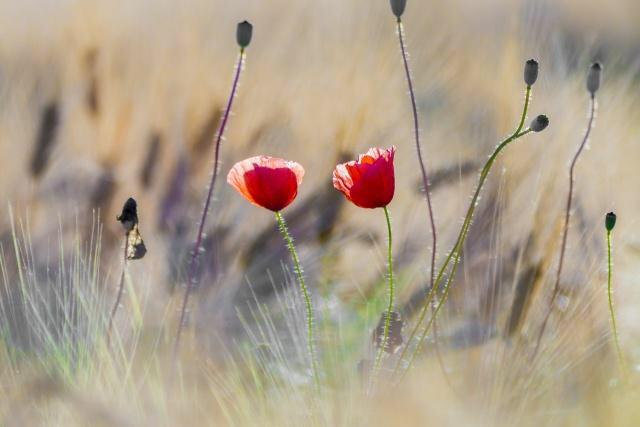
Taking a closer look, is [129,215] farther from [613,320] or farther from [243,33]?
[613,320]

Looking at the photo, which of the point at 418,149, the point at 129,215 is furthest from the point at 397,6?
the point at 129,215

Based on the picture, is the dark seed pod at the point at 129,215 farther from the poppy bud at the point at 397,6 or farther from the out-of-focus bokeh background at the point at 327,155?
the poppy bud at the point at 397,6

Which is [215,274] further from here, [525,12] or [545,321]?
[525,12]

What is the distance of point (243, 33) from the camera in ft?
1.65

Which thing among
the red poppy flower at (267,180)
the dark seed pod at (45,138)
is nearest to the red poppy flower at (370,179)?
the red poppy flower at (267,180)

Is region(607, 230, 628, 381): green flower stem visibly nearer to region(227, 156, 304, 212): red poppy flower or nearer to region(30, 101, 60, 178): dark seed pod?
region(227, 156, 304, 212): red poppy flower

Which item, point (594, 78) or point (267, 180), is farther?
point (594, 78)

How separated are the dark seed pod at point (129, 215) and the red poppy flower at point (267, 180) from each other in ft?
0.14

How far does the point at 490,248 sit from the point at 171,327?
153 mm

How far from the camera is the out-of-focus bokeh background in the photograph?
0.47m

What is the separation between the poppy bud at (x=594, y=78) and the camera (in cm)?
58

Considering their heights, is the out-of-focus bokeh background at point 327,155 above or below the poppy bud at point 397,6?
below

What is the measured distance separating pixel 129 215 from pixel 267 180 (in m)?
0.06

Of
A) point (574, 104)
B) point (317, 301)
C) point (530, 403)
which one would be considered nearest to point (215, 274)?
point (317, 301)
